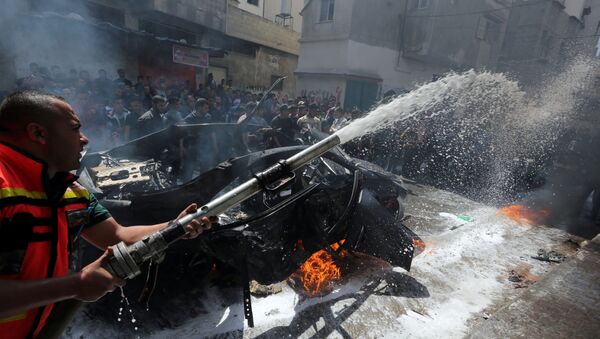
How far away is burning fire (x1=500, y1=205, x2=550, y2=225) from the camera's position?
673cm

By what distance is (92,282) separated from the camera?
123 cm

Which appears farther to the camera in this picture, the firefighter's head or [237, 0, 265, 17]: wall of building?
[237, 0, 265, 17]: wall of building

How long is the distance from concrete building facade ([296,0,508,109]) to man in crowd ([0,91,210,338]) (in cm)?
1837

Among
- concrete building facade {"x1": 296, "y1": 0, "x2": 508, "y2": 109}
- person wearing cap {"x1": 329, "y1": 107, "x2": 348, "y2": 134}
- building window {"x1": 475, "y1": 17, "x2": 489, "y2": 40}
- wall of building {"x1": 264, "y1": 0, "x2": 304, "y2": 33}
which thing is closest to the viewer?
person wearing cap {"x1": 329, "y1": 107, "x2": 348, "y2": 134}

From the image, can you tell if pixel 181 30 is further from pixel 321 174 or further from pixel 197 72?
pixel 321 174

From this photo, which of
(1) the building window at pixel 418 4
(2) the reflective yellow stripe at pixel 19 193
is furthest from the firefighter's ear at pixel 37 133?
(1) the building window at pixel 418 4

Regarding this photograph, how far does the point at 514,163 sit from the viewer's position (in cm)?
897

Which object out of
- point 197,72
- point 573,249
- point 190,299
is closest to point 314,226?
point 190,299

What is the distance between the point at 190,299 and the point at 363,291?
1.94 metres

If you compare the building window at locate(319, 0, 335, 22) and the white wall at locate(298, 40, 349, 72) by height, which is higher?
the building window at locate(319, 0, 335, 22)

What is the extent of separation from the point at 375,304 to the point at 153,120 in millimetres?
5549

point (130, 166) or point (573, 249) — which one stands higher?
point (130, 166)

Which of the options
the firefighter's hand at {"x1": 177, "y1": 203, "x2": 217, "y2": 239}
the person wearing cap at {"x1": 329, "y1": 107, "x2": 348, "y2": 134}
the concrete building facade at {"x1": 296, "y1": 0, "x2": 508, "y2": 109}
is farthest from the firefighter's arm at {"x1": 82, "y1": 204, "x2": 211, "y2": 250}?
the concrete building facade at {"x1": 296, "y1": 0, "x2": 508, "y2": 109}

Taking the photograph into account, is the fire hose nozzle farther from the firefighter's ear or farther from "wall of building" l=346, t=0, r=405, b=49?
"wall of building" l=346, t=0, r=405, b=49
